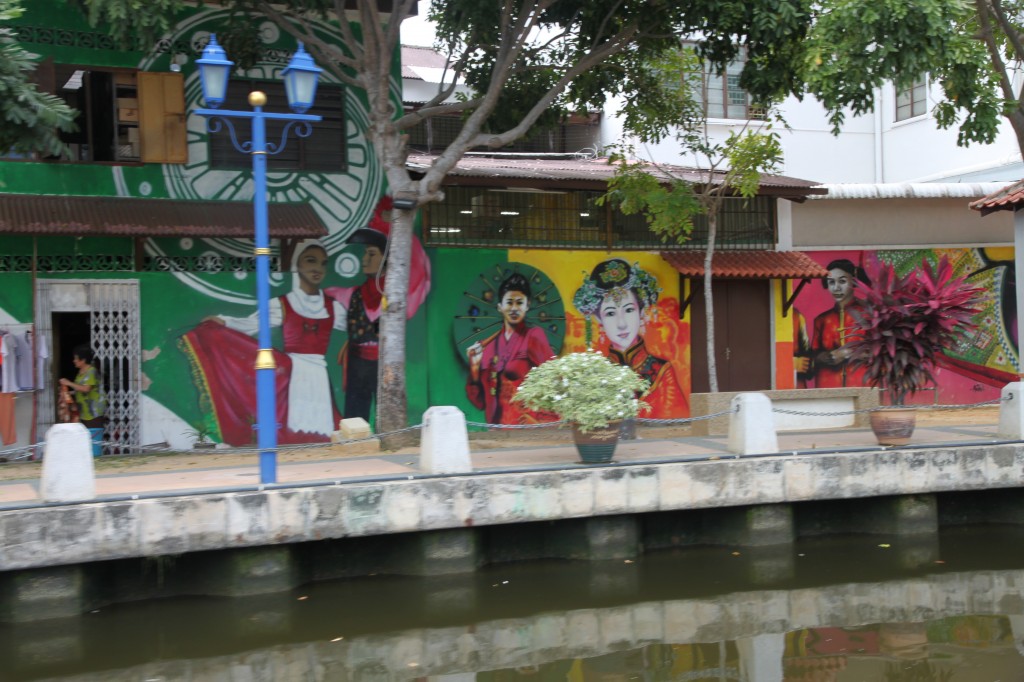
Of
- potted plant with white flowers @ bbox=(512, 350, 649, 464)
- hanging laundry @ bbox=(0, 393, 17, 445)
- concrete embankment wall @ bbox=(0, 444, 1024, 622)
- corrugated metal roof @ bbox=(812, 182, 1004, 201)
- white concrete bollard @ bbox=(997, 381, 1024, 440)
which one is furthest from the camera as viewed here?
corrugated metal roof @ bbox=(812, 182, 1004, 201)

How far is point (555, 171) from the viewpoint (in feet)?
54.9

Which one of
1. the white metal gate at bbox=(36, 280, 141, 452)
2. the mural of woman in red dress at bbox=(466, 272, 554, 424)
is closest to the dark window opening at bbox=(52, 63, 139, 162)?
the white metal gate at bbox=(36, 280, 141, 452)

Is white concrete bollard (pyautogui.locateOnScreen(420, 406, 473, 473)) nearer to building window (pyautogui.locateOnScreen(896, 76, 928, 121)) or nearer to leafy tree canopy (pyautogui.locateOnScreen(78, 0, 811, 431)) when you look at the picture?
leafy tree canopy (pyautogui.locateOnScreen(78, 0, 811, 431))

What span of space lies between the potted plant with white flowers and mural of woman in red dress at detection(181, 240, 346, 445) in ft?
16.5

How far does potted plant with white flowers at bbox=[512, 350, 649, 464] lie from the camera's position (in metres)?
11.3

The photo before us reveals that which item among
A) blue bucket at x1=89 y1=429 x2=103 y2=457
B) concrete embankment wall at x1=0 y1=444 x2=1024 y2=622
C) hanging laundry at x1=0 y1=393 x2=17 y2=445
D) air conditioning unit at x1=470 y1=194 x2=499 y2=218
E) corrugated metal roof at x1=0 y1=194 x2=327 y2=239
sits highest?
air conditioning unit at x1=470 y1=194 x2=499 y2=218

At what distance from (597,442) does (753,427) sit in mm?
1971

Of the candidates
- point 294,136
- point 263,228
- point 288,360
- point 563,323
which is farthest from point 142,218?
point 563,323

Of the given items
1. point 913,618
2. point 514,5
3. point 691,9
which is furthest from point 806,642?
point 514,5

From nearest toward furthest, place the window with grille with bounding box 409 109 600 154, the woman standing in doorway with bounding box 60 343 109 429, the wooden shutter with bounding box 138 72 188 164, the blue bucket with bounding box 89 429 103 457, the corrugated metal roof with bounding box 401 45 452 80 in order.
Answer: the woman standing in doorway with bounding box 60 343 109 429 → the blue bucket with bounding box 89 429 103 457 → the wooden shutter with bounding box 138 72 188 164 → the window with grille with bounding box 409 109 600 154 → the corrugated metal roof with bounding box 401 45 452 80

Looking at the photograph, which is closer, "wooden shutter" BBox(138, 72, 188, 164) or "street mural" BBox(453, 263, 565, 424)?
"wooden shutter" BBox(138, 72, 188, 164)

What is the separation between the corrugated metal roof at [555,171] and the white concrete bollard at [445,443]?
5.78 metres

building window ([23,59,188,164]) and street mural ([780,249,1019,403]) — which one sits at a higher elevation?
building window ([23,59,188,164])

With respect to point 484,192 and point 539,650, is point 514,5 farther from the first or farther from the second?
point 539,650
